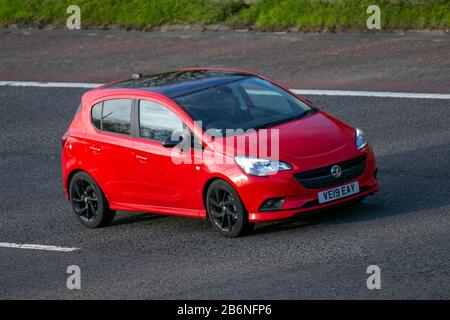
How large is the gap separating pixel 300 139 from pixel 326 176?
51cm

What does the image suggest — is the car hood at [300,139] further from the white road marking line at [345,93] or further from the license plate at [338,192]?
the white road marking line at [345,93]

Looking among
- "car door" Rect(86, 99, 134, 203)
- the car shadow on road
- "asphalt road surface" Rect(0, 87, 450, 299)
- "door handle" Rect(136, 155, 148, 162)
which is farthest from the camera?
the car shadow on road

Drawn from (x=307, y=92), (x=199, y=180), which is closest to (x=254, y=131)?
(x=199, y=180)

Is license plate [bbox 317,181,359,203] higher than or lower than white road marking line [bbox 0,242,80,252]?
higher

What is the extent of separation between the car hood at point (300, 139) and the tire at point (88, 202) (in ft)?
6.36

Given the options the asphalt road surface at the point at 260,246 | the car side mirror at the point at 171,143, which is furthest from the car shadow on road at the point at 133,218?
the car side mirror at the point at 171,143

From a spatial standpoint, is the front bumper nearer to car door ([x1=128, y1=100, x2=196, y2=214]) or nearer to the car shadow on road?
car door ([x1=128, y1=100, x2=196, y2=214])

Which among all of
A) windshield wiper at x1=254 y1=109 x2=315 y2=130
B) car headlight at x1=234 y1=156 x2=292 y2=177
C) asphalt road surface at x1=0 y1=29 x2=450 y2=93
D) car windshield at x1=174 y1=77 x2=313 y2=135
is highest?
car windshield at x1=174 y1=77 x2=313 y2=135

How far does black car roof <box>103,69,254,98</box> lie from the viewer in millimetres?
13742

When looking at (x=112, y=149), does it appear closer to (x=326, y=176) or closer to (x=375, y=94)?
(x=326, y=176)

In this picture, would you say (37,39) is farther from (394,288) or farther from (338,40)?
(394,288)

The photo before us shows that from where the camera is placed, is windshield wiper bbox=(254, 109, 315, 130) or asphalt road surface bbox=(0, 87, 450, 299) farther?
windshield wiper bbox=(254, 109, 315, 130)

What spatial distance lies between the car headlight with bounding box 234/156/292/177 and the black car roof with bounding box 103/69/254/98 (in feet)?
4.86

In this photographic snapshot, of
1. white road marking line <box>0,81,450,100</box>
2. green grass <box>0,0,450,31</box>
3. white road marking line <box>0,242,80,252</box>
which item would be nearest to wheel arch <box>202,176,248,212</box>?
white road marking line <box>0,242,80,252</box>
